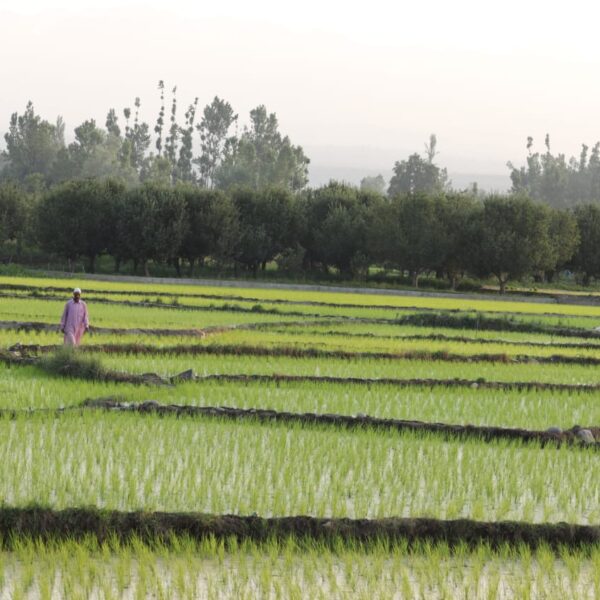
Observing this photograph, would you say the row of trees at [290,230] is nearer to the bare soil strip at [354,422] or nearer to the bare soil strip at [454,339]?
the bare soil strip at [454,339]

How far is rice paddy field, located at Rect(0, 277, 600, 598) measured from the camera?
6.94m

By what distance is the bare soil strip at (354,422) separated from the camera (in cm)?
1176

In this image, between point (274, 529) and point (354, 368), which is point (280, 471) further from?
point (354, 368)

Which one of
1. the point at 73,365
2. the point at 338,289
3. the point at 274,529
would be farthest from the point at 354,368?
the point at 338,289

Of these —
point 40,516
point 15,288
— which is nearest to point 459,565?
point 40,516

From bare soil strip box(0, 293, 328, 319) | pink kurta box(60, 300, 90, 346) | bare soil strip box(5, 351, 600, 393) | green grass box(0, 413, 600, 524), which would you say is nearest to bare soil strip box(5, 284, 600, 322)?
bare soil strip box(0, 293, 328, 319)

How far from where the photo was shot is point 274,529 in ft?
25.4

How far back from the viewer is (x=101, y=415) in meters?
12.2

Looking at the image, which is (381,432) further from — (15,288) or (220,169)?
(220,169)

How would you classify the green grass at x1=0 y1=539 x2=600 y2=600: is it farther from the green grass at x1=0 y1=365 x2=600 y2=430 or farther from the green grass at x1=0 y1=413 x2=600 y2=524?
the green grass at x1=0 y1=365 x2=600 y2=430

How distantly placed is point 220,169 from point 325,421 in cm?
14239

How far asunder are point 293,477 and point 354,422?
9.71 ft

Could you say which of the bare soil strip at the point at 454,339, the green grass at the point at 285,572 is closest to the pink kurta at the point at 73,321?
the bare soil strip at the point at 454,339

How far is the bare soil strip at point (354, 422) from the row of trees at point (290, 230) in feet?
188
